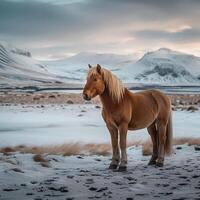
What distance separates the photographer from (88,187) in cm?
680

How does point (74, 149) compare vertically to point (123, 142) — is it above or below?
below

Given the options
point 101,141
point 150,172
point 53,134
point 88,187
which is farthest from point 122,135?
point 53,134

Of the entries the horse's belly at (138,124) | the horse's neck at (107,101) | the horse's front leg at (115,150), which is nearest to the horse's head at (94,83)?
the horse's neck at (107,101)

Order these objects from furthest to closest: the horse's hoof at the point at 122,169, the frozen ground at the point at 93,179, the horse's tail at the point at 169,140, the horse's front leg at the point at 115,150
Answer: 1. the horse's tail at the point at 169,140
2. the horse's front leg at the point at 115,150
3. the horse's hoof at the point at 122,169
4. the frozen ground at the point at 93,179

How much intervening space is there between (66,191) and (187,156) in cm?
468

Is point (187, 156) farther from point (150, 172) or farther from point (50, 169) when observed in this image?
point (50, 169)

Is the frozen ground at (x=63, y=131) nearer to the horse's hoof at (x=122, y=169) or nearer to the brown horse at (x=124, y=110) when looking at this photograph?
the brown horse at (x=124, y=110)

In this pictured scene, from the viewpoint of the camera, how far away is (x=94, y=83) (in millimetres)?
8586

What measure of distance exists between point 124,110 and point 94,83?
860 millimetres

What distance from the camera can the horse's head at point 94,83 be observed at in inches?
335

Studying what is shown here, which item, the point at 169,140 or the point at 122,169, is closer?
the point at 122,169

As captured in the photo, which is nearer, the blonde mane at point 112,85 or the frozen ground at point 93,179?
the frozen ground at point 93,179

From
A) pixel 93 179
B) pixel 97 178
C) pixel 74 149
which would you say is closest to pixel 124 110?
pixel 97 178

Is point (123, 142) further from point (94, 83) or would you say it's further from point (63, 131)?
point (63, 131)
